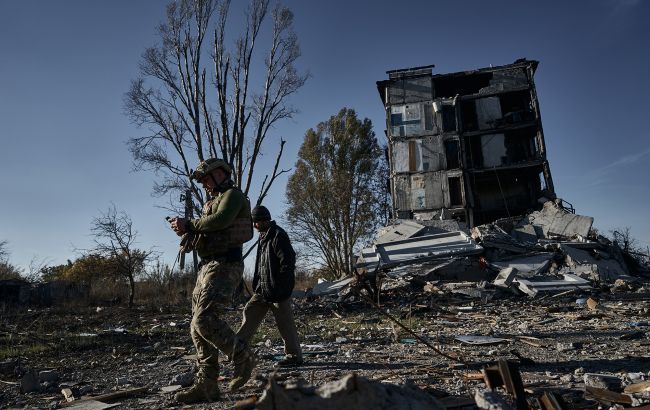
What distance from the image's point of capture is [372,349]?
5727mm

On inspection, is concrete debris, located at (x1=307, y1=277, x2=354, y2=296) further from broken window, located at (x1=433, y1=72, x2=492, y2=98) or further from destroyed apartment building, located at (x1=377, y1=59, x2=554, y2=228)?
broken window, located at (x1=433, y1=72, x2=492, y2=98)

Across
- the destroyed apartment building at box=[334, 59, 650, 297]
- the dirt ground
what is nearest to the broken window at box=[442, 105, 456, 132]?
the destroyed apartment building at box=[334, 59, 650, 297]

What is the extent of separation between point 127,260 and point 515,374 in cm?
1438

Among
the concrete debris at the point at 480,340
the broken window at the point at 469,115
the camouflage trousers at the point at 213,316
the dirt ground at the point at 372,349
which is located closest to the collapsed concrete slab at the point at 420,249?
the dirt ground at the point at 372,349

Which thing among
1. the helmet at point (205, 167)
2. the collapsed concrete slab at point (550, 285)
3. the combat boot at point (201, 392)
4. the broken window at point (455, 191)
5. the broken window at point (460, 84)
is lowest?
the combat boot at point (201, 392)

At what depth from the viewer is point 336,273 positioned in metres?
28.0

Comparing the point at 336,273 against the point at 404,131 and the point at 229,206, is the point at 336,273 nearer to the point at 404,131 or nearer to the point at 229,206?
the point at 404,131

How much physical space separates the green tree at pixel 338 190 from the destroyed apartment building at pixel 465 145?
156 inches

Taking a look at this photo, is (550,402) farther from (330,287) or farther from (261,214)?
(330,287)

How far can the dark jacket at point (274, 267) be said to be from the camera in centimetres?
485

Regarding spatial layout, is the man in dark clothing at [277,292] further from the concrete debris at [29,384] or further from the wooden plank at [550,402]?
the wooden plank at [550,402]

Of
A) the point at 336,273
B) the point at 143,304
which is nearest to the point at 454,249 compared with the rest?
the point at 143,304

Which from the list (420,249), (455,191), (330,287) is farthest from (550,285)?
(455,191)

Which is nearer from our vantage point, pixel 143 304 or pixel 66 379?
pixel 66 379
